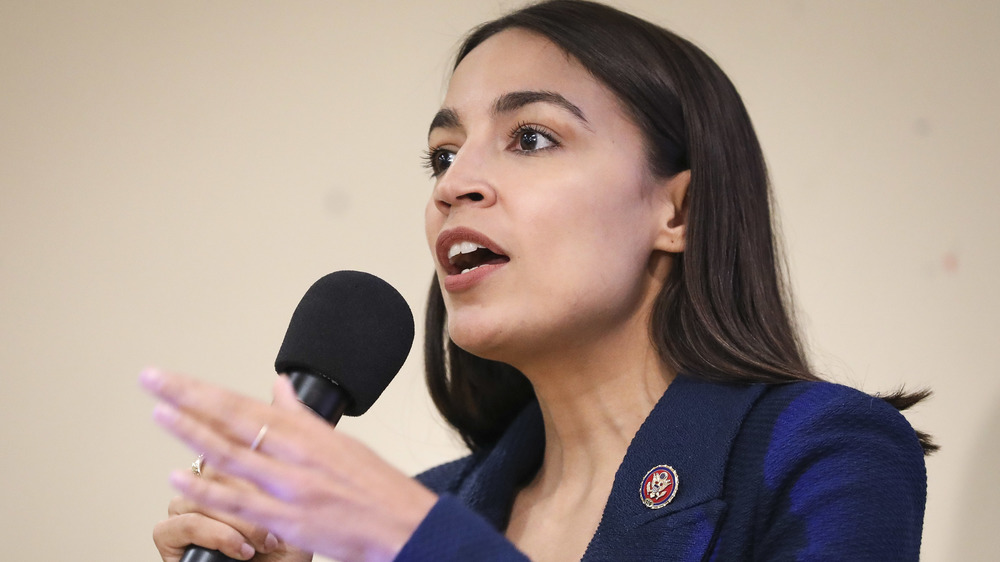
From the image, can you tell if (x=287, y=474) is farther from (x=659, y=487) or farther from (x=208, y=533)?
(x=659, y=487)

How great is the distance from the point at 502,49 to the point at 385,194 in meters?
0.62

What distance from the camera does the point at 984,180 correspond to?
5.23 feet

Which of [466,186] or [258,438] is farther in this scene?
[466,186]

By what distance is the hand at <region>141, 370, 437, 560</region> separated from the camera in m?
0.61

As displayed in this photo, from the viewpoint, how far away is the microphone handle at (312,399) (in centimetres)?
78

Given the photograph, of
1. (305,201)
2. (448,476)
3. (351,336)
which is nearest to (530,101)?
(351,336)

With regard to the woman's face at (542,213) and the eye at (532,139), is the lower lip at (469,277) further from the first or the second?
the eye at (532,139)

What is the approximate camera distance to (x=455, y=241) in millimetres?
1079

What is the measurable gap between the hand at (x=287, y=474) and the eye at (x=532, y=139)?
0.55 metres

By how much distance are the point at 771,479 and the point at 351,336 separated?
0.41 meters

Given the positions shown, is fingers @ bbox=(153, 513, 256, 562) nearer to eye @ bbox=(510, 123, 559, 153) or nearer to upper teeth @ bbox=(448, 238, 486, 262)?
upper teeth @ bbox=(448, 238, 486, 262)

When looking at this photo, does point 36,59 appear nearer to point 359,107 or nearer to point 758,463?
point 359,107

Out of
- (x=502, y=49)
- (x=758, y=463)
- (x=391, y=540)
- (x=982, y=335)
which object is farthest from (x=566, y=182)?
(x=982, y=335)

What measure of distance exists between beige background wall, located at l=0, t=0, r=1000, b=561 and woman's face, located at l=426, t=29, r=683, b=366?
23.9 inches
